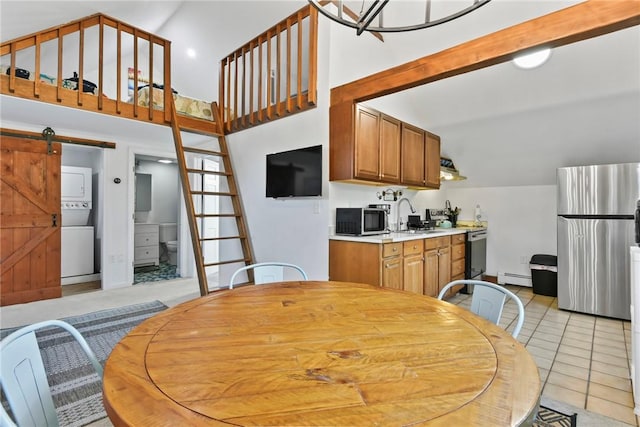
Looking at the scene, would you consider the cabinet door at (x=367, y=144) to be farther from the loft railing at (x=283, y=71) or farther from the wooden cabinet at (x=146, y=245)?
the wooden cabinet at (x=146, y=245)

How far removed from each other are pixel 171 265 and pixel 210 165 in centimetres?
244

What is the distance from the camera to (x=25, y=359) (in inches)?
37.0

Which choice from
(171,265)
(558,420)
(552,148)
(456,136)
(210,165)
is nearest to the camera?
(558,420)

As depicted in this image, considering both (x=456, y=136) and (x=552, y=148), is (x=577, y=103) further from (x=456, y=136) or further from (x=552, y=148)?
(x=456, y=136)

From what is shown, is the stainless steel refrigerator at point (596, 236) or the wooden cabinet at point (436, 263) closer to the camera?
the stainless steel refrigerator at point (596, 236)

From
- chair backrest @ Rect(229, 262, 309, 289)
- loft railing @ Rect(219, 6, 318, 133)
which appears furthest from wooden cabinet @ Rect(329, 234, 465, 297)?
loft railing @ Rect(219, 6, 318, 133)

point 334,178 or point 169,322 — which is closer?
point 169,322

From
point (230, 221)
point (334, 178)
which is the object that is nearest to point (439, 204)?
point (334, 178)

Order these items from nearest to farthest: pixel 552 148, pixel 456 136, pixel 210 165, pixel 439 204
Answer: pixel 552 148, pixel 456 136, pixel 439 204, pixel 210 165

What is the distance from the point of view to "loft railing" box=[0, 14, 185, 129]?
9.59 feet

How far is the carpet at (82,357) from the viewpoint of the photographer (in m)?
1.83

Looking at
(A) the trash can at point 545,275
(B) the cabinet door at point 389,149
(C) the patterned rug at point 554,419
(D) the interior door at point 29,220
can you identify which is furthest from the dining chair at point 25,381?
(A) the trash can at point 545,275

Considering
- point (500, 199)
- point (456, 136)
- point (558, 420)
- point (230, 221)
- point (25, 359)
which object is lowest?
point (558, 420)

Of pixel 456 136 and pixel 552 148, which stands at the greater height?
pixel 456 136
